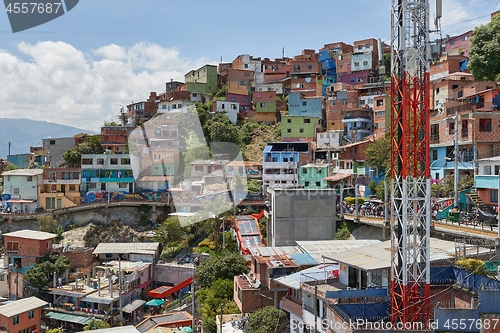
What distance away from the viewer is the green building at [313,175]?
35.8 m

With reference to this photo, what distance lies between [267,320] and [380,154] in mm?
16860

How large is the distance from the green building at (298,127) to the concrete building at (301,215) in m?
18.2

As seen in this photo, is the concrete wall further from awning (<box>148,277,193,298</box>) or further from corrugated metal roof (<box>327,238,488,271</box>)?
corrugated metal roof (<box>327,238,488,271</box>)

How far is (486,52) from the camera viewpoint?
107 ft

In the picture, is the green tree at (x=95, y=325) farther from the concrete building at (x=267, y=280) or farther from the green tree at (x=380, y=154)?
the green tree at (x=380, y=154)

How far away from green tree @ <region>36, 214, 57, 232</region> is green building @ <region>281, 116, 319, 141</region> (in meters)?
20.6

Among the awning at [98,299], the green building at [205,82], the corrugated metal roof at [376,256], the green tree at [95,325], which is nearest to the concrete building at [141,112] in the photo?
the green building at [205,82]

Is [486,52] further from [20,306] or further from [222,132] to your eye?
[20,306]

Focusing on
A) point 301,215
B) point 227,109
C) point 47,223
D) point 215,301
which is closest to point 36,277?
point 47,223

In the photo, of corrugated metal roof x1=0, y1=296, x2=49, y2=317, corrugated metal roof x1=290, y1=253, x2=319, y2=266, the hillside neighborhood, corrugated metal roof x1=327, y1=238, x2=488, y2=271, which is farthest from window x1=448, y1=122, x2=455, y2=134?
corrugated metal roof x1=0, y1=296, x2=49, y2=317

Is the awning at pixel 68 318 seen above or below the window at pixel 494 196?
below

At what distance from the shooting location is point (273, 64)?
5997cm

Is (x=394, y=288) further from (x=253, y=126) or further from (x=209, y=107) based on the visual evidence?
(x=209, y=107)

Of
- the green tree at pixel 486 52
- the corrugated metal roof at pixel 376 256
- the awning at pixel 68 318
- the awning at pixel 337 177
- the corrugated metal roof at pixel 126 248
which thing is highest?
the green tree at pixel 486 52
